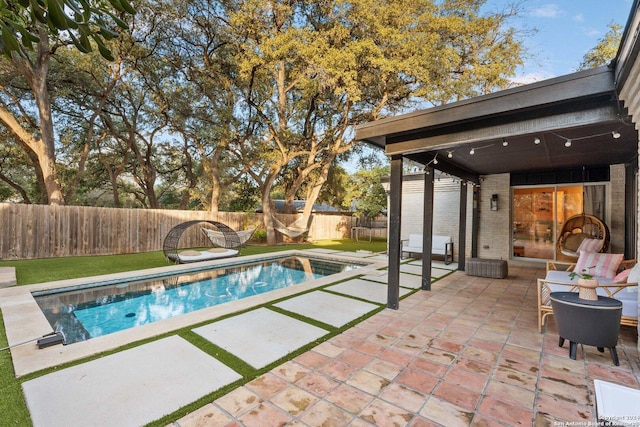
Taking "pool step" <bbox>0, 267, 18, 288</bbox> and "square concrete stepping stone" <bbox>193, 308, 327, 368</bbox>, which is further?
"pool step" <bbox>0, 267, 18, 288</bbox>

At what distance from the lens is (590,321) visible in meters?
2.67

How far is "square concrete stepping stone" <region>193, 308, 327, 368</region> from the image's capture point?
283cm

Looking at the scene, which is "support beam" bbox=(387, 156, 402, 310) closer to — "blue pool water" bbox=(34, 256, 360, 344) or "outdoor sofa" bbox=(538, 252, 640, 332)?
"outdoor sofa" bbox=(538, 252, 640, 332)

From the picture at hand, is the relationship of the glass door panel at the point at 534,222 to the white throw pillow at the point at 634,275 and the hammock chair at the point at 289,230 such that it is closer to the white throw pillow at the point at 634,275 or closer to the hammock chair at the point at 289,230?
the white throw pillow at the point at 634,275

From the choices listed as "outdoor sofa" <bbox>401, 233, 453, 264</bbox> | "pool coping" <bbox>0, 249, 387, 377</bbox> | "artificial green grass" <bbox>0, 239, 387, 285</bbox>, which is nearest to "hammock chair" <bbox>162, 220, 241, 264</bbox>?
"artificial green grass" <bbox>0, 239, 387, 285</bbox>

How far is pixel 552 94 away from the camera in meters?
2.82

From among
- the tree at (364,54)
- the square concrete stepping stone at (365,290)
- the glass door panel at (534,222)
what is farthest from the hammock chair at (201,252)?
the glass door panel at (534,222)

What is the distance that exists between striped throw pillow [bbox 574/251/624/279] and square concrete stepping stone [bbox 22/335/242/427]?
5216 mm

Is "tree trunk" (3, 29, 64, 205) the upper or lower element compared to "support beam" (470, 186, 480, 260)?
upper

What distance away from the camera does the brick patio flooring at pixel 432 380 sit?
1973 millimetres

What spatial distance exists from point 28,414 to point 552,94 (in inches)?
190

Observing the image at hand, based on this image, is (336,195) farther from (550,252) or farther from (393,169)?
(393,169)

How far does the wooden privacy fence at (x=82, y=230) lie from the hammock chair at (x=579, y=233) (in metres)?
11.2

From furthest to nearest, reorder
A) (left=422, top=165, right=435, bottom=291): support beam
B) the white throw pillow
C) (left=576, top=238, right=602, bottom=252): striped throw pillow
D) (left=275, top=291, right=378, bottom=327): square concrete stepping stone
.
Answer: (left=576, top=238, right=602, bottom=252): striped throw pillow → (left=422, top=165, right=435, bottom=291): support beam → (left=275, top=291, right=378, bottom=327): square concrete stepping stone → the white throw pillow
